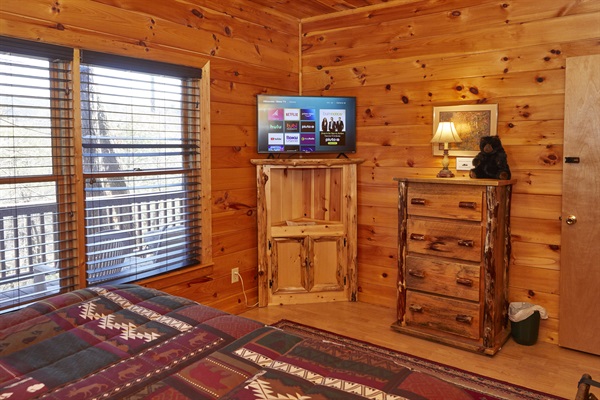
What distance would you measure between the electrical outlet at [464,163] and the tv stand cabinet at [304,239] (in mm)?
841

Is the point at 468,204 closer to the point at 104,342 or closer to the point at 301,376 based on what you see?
the point at 301,376

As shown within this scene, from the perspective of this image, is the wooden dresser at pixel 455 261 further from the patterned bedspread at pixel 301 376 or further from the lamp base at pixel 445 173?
the patterned bedspread at pixel 301 376

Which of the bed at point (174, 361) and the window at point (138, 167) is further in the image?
the window at point (138, 167)

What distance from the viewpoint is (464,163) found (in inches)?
144

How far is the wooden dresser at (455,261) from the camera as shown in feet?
10.5

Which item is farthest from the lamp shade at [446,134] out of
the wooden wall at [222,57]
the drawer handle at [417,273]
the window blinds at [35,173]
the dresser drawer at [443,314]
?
the window blinds at [35,173]

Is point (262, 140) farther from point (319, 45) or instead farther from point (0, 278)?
point (0, 278)

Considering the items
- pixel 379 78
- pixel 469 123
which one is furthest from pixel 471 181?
pixel 379 78

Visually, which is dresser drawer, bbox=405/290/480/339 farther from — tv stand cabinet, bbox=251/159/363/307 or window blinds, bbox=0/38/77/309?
window blinds, bbox=0/38/77/309

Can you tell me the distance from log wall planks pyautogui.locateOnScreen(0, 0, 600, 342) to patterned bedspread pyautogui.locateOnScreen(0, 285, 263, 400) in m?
1.46

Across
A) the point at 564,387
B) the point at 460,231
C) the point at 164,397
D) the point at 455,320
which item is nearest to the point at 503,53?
the point at 460,231

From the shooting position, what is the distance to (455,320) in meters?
3.32

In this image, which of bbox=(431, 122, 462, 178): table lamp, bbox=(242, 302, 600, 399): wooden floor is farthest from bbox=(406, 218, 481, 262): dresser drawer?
bbox=(242, 302, 600, 399): wooden floor

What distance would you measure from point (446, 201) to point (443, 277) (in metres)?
0.53
